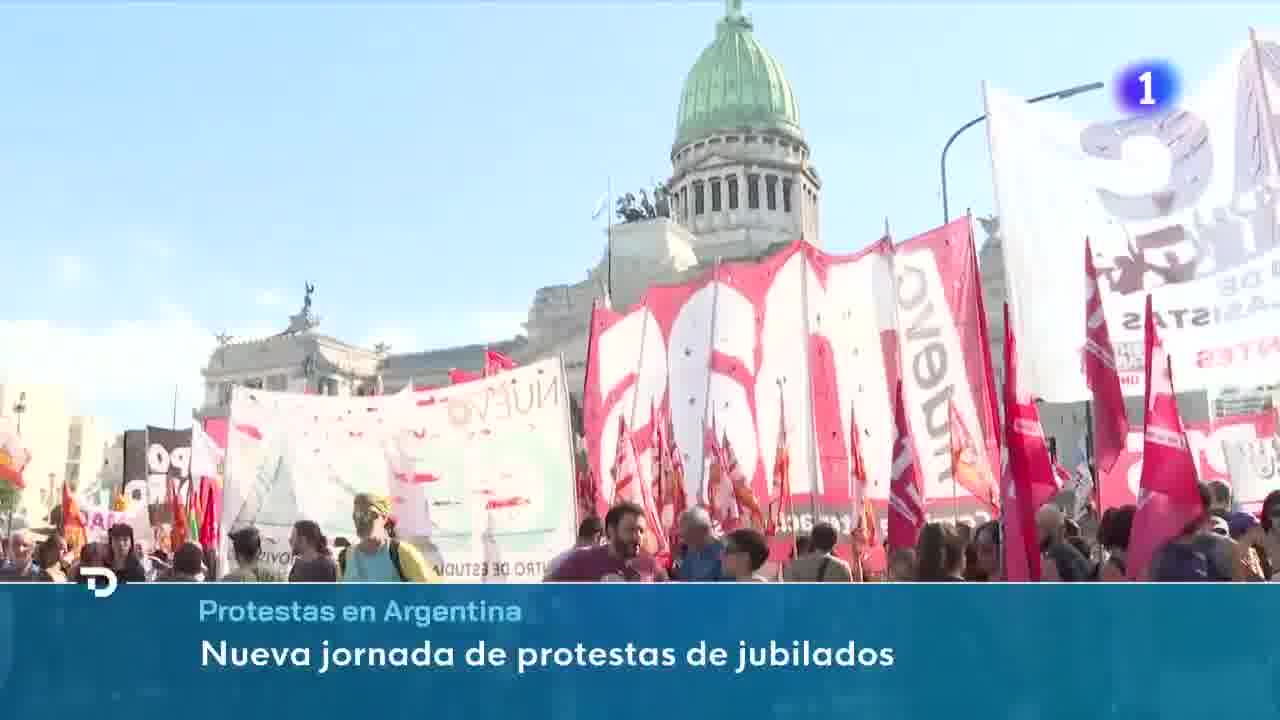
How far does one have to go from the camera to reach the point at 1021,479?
23.2 feet

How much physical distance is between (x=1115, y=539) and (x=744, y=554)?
2.12 metres

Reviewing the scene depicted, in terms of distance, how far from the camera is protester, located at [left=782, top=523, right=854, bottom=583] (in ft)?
22.7

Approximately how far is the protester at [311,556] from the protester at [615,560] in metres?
1.48

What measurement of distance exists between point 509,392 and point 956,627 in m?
9.23

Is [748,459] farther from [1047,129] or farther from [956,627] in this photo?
[956,627]

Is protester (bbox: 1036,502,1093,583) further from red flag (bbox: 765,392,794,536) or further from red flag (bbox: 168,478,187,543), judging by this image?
red flag (bbox: 168,478,187,543)

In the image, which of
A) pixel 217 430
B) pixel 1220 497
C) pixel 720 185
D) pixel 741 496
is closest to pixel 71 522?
pixel 217 430

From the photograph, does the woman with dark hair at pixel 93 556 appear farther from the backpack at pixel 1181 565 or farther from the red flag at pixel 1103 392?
the backpack at pixel 1181 565

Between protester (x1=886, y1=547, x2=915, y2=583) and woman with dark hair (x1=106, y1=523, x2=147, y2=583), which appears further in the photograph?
woman with dark hair (x1=106, y1=523, x2=147, y2=583)

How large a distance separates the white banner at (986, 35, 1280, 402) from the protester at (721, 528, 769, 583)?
3.00 meters

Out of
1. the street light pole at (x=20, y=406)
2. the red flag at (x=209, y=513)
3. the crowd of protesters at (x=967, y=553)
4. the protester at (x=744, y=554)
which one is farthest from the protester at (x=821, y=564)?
the street light pole at (x=20, y=406)

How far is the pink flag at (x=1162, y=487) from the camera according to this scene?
238 inches

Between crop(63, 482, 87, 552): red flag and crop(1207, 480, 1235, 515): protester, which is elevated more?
crop(63, 482, 87, 552): red flag

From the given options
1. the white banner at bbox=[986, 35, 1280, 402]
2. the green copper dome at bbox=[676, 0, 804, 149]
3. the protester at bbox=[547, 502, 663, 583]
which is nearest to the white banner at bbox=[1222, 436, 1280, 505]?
the white banner at bbox=[986, 35, 1280, 402]
